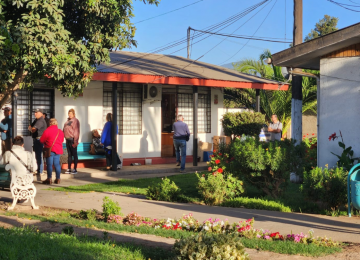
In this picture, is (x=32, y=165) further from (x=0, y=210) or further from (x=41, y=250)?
(x=41, y=250)

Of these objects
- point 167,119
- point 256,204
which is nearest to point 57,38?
point 256,204

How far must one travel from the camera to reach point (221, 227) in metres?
7.26

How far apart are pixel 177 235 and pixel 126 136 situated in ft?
35.0

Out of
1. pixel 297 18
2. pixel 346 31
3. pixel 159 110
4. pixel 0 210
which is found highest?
pixel 297 18

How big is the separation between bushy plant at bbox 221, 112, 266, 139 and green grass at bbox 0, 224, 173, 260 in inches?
522

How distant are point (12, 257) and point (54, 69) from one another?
4.26 meters

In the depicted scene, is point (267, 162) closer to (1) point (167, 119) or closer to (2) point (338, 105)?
(2) point (338, 105)

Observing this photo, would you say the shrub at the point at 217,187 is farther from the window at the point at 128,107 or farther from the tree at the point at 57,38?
the window at the point at 128,107

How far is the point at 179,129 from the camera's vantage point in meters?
16.1

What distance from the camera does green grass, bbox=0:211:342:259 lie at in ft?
20.3

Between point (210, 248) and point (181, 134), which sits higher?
point (181, 134)

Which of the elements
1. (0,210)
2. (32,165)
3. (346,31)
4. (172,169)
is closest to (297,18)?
(346,31)

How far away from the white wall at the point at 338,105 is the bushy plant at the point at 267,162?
60cm

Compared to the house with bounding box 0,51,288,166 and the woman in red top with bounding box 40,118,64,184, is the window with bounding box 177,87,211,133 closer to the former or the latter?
the house with bounding box 0,51,288,166
